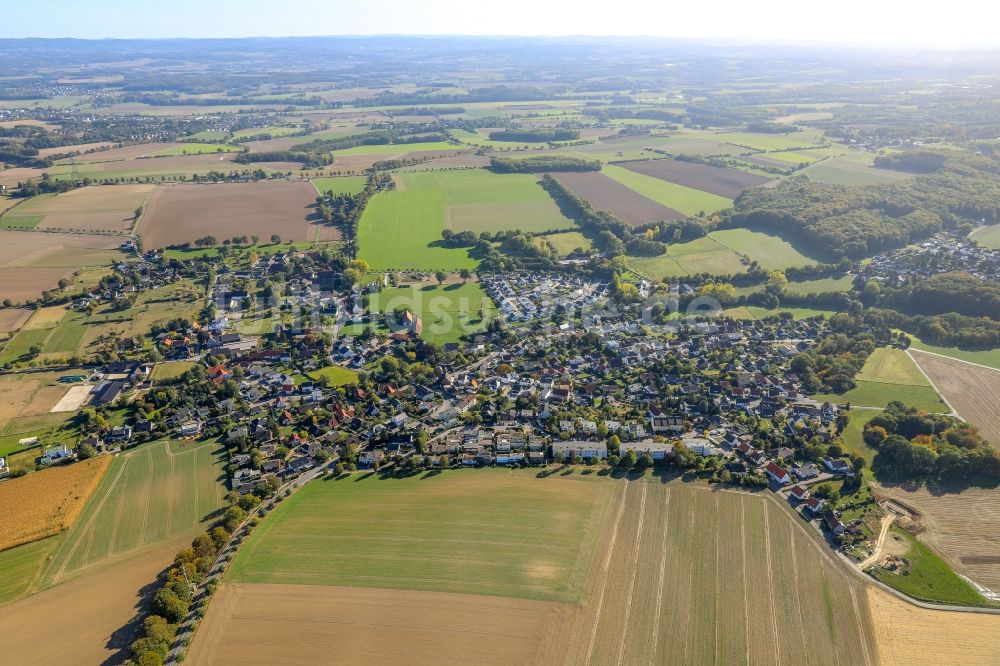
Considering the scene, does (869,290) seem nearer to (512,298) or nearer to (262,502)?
(512,298)

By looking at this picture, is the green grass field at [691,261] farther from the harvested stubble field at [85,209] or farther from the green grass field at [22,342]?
the harvested stubble field at [85,209]

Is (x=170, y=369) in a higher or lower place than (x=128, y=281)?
lower

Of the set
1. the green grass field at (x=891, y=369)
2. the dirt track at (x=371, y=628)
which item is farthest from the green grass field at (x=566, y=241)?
the dirt track at (x=371, y=628)

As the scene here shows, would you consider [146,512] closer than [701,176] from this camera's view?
Yes

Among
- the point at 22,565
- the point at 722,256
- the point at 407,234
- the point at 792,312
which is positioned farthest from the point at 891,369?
the point at 22,565

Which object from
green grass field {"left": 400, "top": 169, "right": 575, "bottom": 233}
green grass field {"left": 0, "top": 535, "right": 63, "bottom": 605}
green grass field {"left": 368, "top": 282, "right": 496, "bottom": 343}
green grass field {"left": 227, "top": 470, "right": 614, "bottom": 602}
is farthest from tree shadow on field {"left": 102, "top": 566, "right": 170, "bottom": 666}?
green grass field {"left": 400, "top": 169, "right": 575, "bottom": 233}

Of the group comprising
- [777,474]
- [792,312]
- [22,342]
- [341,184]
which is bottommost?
[777,474]

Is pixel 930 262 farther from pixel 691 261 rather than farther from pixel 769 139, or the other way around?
pixel 769 139
